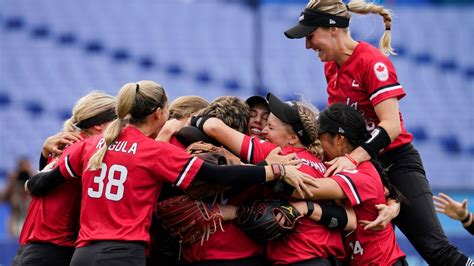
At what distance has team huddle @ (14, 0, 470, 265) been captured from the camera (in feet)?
14.9

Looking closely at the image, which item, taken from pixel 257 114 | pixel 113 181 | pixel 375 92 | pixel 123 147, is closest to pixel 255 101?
pixel 257 114

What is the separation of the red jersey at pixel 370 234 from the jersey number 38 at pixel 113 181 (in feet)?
3.92

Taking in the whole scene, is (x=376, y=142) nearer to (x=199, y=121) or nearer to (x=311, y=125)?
(x=311, y=125)

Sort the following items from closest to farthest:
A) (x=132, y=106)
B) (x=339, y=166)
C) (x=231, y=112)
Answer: (x=132, y=106)
(x=339, y=166)
(x=231, y=112)

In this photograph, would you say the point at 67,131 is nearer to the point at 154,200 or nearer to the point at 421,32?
the point at 154,200

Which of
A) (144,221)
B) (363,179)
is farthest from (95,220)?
(363,179)

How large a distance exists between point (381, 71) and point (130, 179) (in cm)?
159

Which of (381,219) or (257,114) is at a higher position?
(257,114)

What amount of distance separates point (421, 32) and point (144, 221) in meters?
13.4

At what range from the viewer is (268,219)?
4527 mm

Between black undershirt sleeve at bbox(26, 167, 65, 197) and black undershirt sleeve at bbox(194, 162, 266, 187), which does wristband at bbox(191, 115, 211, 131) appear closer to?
black undershirt sleeve at bbox(194, 162, 266, 187)

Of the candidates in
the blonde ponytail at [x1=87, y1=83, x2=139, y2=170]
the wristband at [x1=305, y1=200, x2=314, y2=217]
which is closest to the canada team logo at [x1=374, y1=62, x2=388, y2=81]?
the wristband at [x1=305, y1=200, x2=314, y2=217]

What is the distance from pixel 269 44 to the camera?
16594mm

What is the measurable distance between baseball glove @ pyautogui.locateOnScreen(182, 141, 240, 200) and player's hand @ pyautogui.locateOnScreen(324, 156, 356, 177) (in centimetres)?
51
